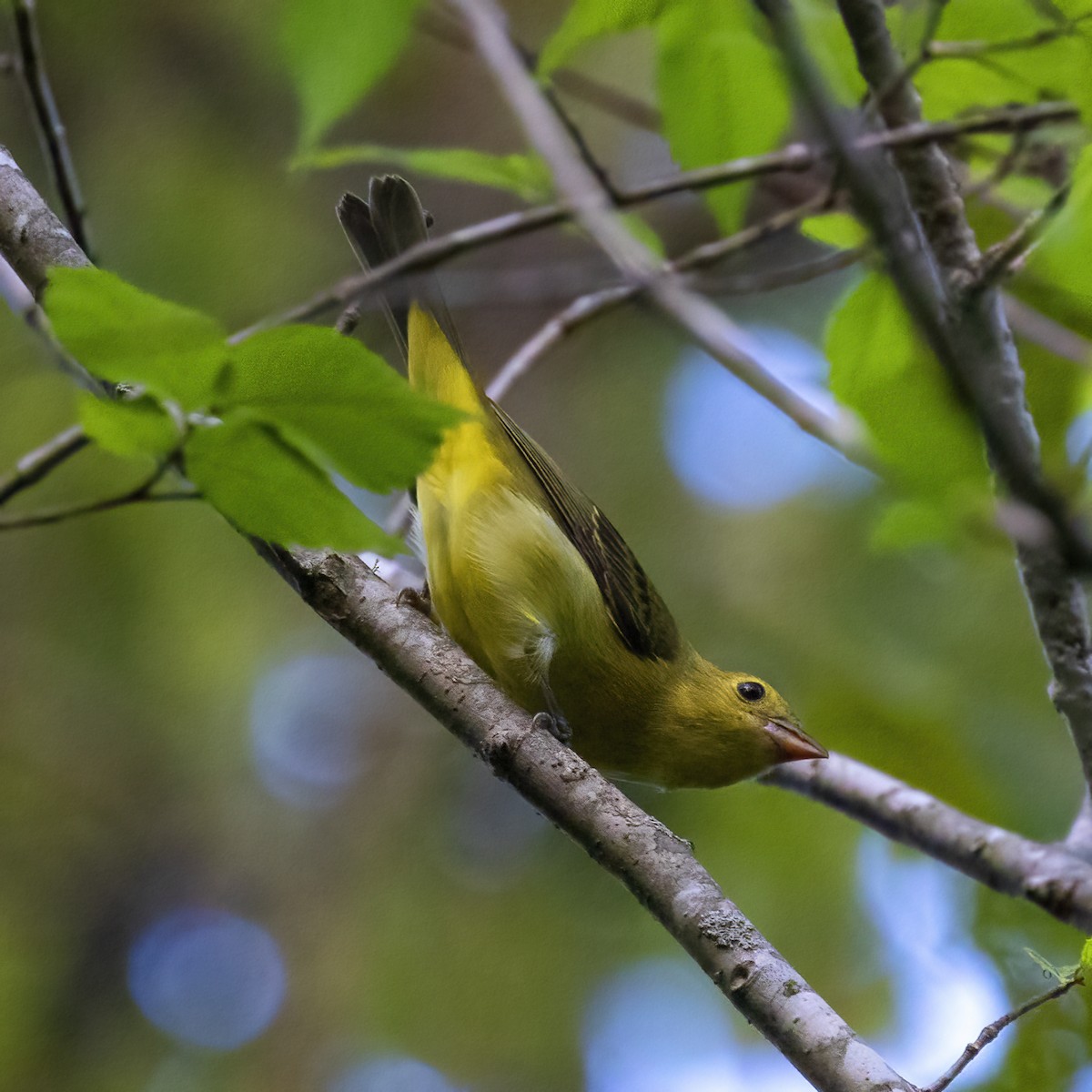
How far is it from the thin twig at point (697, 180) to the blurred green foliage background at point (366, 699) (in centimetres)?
132

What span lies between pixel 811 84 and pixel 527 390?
456 cm

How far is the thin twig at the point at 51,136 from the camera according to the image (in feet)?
7.72

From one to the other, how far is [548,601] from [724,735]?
0.76 m

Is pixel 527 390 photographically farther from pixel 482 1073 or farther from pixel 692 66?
pixel 692 66

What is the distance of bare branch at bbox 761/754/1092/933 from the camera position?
9.27 ft

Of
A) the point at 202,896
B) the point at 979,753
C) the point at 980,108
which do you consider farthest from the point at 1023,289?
the point at 202,896

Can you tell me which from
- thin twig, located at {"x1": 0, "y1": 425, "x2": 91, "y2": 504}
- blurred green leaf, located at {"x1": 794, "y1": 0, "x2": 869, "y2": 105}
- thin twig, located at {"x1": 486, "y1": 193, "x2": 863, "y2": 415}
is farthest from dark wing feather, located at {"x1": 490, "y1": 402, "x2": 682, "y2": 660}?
thin twig, located at {"x1": 0, "y1": 425, "x2": 91, "y2": 504}

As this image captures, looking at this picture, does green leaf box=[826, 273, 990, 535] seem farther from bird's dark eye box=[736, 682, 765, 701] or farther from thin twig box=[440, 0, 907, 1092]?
bird's dark eye box=[736, 682, 765, 701]

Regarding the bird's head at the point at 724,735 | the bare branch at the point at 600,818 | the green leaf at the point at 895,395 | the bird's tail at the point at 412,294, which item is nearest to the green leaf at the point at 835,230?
the green leaf at the point at 895,395

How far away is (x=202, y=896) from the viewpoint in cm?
559

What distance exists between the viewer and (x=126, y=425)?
4.13ft

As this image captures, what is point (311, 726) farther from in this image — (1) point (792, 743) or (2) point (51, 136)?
(2) point (51, 136)

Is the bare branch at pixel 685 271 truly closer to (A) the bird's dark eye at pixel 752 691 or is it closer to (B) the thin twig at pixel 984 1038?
(B) the thin twig at pixel 984 1038

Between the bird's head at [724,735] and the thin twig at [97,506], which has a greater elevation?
the bird's head at [724,735]
